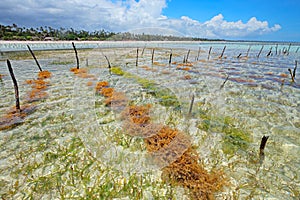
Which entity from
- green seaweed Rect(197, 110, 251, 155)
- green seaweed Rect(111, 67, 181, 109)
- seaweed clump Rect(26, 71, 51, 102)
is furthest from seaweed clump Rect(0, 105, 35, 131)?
green seaweed Rect(197, 110, 251, 155)

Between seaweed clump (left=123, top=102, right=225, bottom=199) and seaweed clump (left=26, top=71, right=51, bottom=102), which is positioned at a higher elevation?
seaweed clump (left=123, top=102, right=225, bottom=199)

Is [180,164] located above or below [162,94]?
below

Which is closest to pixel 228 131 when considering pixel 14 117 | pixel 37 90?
pixel 14 117

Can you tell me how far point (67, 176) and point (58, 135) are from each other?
2.27 meters

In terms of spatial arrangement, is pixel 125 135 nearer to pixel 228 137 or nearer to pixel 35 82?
pixel 228 137

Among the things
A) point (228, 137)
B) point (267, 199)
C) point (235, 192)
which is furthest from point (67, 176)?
point (228, 137)

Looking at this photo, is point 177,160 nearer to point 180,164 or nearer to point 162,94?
point 180,164

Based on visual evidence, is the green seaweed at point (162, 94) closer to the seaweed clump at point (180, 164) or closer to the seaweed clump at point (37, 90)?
the seaweed clump at point (180, 164)

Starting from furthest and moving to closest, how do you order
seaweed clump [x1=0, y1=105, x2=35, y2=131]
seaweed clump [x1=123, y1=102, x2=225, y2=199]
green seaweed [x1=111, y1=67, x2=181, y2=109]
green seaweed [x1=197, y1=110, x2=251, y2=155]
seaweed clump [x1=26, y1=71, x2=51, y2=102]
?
seaweed clump [x1=26, y1=71, x2=51, y2=102], green seaweed [x1=111, y1=67, x2=181, y2=109], seaweed clump [x1=0, y1=105, x2=35, y2=131], green seaweed [x1=197, y1=110, x2=251, y2=155], seaweed clump [x1=123, y1=102, x2=225, y2=199]

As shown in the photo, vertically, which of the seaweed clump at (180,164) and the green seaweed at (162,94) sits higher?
the green seaweed at (162,94)

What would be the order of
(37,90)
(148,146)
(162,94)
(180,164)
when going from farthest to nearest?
(37,90) < (162,94) < (148,146) < (180,164)

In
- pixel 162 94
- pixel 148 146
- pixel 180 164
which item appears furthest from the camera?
pixel 162 94

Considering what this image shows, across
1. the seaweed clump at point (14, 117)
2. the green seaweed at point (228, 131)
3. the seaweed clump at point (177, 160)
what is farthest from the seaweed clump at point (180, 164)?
the seaweed clump at point (14, 117)

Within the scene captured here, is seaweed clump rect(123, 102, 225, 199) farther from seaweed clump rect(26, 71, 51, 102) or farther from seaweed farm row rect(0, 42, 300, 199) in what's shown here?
seaweed clump rect(26, 71, 51, 102)
